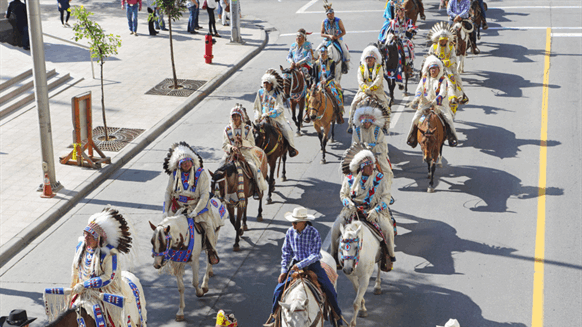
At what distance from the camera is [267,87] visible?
14.1 meters

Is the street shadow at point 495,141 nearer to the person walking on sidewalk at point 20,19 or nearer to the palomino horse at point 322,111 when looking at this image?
the palomino horse at point 322,111

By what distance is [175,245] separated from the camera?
9867 millimetres

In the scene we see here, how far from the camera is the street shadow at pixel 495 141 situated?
16.5m

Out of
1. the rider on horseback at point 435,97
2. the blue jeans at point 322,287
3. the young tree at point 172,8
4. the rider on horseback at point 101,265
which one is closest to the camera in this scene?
the rider on horseback at point 101,265

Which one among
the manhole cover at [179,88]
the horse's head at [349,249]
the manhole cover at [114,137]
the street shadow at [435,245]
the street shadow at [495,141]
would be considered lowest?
the street shadow at [435,245]

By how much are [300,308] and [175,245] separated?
293 centimetres

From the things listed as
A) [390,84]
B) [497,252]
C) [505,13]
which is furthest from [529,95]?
[505,13]

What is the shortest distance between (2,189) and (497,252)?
10.8 m

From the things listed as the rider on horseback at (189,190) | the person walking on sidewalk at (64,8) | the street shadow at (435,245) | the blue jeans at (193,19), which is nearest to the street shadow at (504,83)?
the street shadow at (435,245)

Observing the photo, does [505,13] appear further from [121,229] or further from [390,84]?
[121,229]

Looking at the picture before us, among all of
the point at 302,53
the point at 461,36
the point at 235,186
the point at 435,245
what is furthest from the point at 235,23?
the point at 435,245

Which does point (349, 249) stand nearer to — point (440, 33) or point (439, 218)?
point (439, 218)

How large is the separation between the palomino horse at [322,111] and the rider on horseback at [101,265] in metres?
7.83

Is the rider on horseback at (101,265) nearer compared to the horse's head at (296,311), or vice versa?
Result: the horse's head at (296,311)
